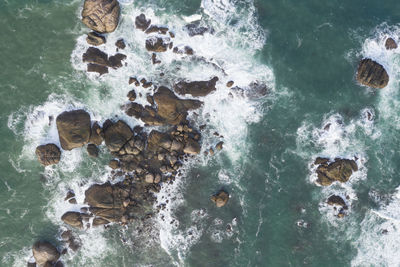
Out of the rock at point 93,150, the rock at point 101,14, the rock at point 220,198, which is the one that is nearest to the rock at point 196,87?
the rock at point 101,14

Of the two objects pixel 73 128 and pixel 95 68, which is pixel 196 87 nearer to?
pixel 95 68

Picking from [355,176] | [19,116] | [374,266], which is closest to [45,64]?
[19,116]

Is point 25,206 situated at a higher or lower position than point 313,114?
lower

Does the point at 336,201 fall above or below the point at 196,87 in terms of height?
below

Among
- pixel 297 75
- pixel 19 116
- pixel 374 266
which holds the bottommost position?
pixel 374 266

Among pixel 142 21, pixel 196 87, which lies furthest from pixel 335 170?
pixel 142 21

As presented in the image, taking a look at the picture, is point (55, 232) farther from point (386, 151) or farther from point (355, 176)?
point (386, 151)

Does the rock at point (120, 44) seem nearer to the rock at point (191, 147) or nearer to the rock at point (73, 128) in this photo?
the rock at point (73, 128)
